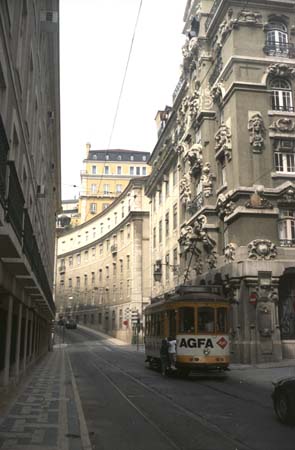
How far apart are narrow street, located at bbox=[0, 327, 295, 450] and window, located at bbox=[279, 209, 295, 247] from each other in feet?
41.7

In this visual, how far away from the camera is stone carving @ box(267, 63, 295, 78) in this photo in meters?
31.6

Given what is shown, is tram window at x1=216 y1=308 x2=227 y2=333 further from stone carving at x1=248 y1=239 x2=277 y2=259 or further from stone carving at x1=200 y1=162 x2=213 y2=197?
stone carving at x1=200 y1=162 x2=213 y2=197

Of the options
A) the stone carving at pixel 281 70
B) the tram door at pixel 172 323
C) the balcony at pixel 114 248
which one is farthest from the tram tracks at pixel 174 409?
the balcony at pixel 114 248

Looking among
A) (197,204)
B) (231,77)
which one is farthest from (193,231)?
(231,77)

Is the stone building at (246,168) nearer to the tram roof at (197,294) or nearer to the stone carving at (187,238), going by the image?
the stone carving at (187,238)

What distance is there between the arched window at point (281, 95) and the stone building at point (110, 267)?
86.8 feet

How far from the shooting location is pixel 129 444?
821cm

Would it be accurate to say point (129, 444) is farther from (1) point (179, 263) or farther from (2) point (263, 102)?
(1) point (179, 263)

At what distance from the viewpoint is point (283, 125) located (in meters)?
31.1

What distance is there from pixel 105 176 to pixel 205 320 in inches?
3299

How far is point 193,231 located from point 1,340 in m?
22.0

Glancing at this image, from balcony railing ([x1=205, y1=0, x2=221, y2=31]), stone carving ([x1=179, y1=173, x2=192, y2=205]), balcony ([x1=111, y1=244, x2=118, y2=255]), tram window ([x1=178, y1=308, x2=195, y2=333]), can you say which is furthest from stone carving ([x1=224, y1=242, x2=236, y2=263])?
balcony ([x1=111, y1=244, x2=118, y2=255])

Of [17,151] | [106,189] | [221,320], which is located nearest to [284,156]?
[221,320]

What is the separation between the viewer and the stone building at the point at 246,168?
28.3 m
